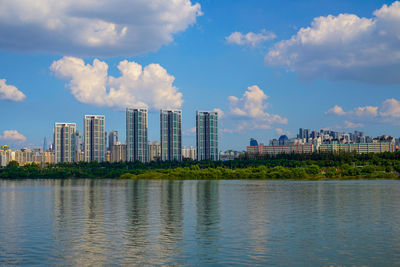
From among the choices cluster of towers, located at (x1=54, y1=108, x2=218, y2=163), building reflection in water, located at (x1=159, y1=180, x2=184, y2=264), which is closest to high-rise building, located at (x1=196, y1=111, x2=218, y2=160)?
cluster of towers, located at (x1=54, y1=108, x2=218, y2=163)

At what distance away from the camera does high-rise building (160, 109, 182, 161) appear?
636 feet

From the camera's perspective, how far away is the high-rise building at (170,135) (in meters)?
194

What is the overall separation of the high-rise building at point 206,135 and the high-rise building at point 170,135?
30.8 feet

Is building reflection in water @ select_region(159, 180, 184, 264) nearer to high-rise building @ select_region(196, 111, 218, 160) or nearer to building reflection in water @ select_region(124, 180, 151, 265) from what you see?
building reflection in water @ select_region(124, 180, 151, 265)

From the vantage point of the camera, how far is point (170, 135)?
195500 millimetres

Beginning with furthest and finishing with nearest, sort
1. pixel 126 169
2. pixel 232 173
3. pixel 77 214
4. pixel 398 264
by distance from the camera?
pixel 126 169 → pixel 232 173 → pixel 77 214 → pixel 398 264

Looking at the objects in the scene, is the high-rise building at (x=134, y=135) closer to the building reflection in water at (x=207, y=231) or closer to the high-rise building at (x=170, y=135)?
the high-rise building at (x=170, y=135)

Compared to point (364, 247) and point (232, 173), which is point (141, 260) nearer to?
point (364, 247)

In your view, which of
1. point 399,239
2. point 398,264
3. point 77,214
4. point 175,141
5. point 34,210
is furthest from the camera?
point 175,141

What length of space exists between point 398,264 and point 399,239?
693 centimetres

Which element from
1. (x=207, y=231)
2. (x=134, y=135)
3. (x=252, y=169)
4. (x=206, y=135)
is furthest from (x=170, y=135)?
(x=207, y=231)

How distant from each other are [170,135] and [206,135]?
53.8 ft

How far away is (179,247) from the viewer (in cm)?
2630

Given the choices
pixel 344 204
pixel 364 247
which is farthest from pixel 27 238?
pixel 344 204
